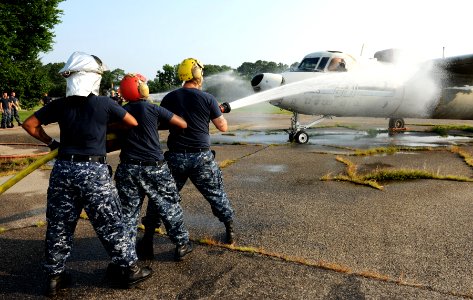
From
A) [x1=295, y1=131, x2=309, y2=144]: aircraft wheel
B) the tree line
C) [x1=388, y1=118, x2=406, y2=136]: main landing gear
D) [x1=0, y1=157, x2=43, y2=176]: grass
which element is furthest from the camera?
the tree line

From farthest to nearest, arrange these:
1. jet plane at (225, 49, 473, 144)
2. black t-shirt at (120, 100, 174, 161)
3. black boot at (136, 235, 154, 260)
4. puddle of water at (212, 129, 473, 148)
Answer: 1. puddle of water at (212, 129, 473, 148)
2. jet plane at (225, 49, 473, 144)
3. black boot at (136, 235, 154, 260)
4. black t-shirt at (120, 100, 174, 161)

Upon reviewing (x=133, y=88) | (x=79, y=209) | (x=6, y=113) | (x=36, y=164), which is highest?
(x=133, y=88)

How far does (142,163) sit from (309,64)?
9133 mm

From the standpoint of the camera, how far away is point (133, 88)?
3.74 m

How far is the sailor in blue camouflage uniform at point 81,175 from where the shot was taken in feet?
10.4

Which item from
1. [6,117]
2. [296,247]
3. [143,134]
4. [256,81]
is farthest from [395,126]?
[6,117]

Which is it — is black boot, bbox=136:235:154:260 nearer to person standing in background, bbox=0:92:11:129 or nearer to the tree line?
person standing in background, bbox=0:92:11:129

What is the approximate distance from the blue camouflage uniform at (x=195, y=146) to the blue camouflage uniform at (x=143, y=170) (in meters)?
0.39

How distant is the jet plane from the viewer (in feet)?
36.9

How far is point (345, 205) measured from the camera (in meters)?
5.70

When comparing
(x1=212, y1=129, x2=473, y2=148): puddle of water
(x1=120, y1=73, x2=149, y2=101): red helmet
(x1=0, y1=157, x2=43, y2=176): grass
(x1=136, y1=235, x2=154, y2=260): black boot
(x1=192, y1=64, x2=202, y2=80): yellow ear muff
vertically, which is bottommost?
(x1=212, y1=129, x2=473, y2=148): puddle of water

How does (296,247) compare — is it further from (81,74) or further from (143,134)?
(81,74)

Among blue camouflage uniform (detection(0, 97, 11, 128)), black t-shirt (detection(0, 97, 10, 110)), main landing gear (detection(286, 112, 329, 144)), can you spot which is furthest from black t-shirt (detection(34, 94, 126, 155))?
blue camouflage uniform (detection(0, 97, 11, 128))

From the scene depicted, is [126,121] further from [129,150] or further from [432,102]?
[432,102]
